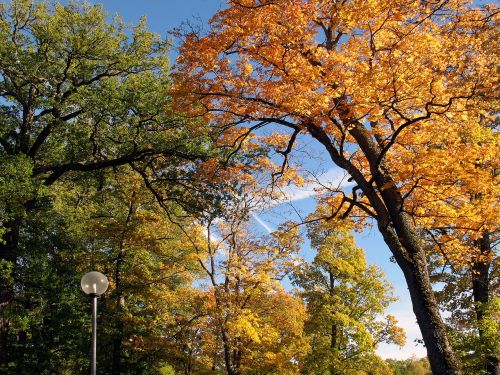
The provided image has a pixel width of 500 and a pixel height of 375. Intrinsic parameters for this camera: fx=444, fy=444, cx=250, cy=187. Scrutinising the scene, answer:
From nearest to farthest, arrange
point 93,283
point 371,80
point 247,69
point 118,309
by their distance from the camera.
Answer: point 371,80, point 247,69, point 93,283, point 118,309

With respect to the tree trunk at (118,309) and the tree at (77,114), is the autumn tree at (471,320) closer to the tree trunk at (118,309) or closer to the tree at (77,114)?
the tree at (77,114)

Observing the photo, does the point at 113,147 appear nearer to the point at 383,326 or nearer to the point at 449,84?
the point at 449,84

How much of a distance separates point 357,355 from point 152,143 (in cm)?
1189

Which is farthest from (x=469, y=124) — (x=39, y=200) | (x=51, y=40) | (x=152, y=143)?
(x=39, y=200)

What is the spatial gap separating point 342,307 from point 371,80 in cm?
1369

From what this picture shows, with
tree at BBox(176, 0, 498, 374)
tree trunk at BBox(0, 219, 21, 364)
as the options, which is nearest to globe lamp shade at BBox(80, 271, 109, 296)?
tree at BBox(176, 0, 498, 374)

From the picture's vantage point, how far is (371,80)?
650 cm

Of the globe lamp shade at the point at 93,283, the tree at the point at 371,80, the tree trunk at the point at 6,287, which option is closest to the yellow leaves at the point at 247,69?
the tree at the point at 371,80

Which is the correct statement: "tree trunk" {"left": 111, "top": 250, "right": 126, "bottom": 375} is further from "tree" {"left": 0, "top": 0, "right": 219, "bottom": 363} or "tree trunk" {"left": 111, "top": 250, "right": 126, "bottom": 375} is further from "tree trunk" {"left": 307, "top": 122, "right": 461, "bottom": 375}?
"tree trunk" {"left": 307, "top": 122, "right": 461, "bottom": 375}

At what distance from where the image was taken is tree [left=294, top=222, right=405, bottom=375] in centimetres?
1753

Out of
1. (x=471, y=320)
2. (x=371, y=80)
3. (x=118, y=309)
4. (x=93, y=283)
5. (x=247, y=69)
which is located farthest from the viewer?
(x=118, y=309)

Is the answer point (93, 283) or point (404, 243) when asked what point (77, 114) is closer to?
point (93, 283)

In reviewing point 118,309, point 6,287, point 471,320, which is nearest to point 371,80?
point 471,320

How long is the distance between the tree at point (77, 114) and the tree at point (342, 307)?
24.2 ft
